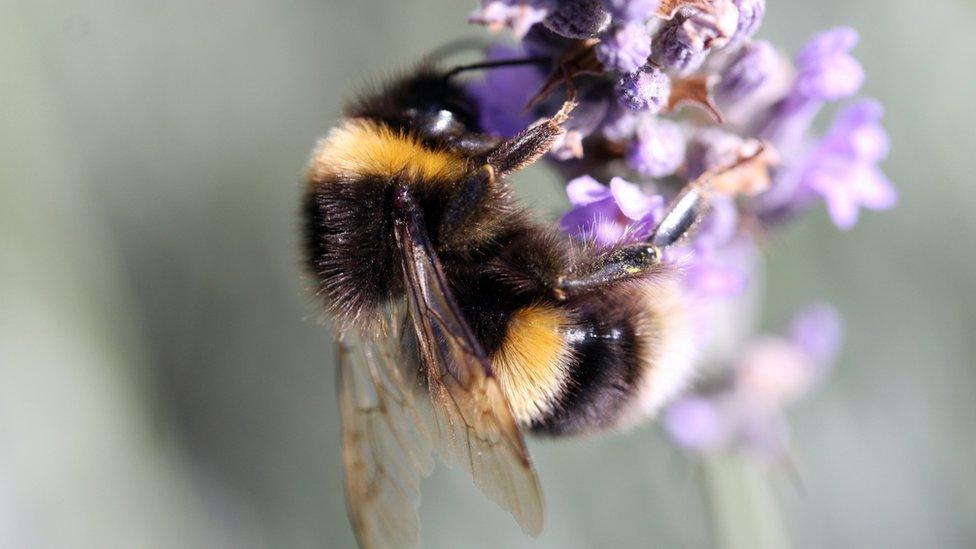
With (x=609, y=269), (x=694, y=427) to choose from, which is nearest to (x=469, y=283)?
(x=609, y=269)

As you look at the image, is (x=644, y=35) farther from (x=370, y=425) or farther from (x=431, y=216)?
(x=370, y=425)

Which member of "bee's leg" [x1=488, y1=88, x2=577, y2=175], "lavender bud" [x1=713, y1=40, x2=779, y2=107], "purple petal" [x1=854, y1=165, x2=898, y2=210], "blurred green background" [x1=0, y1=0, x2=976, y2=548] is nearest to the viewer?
"bee's leg" [x1=488, y1=88, x2=577, y2=175]

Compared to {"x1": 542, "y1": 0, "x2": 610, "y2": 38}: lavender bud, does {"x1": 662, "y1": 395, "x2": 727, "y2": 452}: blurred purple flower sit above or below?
below

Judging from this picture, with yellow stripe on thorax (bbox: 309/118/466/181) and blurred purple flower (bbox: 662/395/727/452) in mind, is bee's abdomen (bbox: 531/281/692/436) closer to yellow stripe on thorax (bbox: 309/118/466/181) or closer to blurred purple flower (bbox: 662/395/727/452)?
yellow stripe on thorax (bbox: 309/118/466/181)

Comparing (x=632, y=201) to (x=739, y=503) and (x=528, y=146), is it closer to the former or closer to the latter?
(x=528, y=146)

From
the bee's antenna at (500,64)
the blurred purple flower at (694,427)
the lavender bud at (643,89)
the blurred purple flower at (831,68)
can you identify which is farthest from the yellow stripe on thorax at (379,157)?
the blurred purple flower at (694,427)

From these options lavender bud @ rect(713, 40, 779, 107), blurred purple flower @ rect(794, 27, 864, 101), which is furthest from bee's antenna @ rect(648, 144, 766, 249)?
blurred purple flower @ rect(794, 27, 864, 101)

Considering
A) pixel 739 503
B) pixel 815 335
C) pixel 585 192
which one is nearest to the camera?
pixel 585 192
